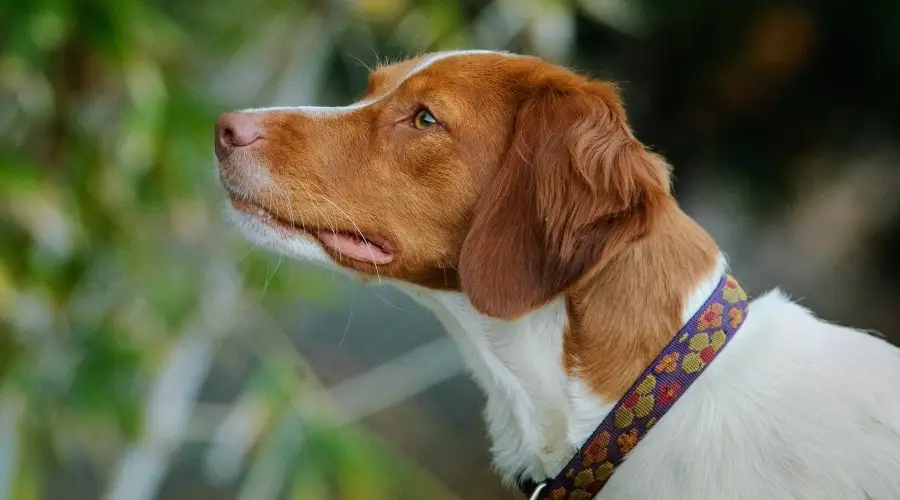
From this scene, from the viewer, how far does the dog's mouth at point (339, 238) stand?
1.16 m

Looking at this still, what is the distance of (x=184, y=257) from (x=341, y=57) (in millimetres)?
791

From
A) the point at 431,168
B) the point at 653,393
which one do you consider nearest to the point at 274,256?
the point at 431,168

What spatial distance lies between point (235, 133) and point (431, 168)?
0.96 feet

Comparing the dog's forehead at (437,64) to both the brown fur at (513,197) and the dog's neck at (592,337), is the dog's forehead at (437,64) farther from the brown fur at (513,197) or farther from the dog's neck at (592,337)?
the dog's neck at (592,337)

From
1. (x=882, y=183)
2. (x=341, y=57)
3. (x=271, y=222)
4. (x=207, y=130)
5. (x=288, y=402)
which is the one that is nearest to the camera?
(x=271, y=222)

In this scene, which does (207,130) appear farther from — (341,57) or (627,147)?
(627,147)

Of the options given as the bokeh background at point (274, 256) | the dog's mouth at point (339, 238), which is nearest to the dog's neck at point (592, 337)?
the dog's mouth at point (339, 238)

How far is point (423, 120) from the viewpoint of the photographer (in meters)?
1.18

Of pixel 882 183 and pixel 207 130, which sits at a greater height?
pixel 882 183

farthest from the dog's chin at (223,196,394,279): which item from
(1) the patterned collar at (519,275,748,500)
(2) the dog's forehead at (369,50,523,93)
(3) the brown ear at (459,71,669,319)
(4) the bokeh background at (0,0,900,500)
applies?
(4) the bokeh background at (0,0,900,500)

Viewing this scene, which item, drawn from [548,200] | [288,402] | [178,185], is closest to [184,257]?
[178,185]

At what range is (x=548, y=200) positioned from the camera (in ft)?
3.47

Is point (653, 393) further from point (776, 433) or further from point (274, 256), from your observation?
point (274, 256)

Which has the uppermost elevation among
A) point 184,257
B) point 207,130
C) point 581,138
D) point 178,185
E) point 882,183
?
point 581,138
